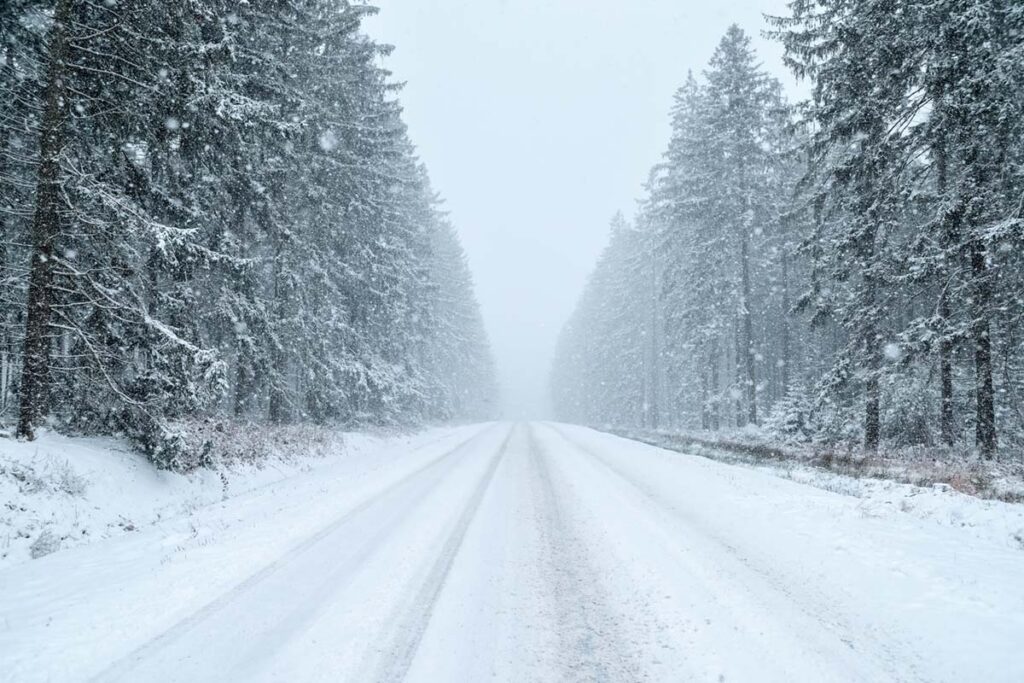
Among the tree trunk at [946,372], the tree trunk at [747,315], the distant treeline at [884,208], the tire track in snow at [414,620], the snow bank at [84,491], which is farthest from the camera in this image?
the tree trunk at [747,315]

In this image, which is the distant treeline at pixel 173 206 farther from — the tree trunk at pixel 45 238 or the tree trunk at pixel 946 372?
the tree trunk at pixel 946 372

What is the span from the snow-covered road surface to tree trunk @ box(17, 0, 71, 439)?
3287 millimetres

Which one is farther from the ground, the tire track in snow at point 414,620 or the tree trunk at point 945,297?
the tree trunk at point 945,297

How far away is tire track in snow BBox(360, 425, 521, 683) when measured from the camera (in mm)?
3494

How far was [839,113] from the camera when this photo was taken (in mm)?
15117

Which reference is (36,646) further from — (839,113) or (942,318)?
(839,113)

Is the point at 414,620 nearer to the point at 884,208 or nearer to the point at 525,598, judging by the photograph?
the point at 525,598

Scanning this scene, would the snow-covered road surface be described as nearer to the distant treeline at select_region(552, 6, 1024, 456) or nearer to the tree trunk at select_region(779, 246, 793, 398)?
the distant treeline at select_region(552, 6, 1024, 456)

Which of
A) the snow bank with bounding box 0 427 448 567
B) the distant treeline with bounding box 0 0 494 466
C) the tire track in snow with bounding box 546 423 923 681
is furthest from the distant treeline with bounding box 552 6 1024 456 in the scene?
the snow bank with bounding box 0 427 448 567

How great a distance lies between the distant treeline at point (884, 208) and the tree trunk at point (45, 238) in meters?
16.7

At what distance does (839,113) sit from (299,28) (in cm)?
1588

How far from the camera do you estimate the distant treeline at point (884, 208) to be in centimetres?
1159

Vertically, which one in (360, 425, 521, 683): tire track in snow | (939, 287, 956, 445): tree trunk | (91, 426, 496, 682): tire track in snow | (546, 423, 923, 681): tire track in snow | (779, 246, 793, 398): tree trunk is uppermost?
(779, 246, 793, 398): tree trunk

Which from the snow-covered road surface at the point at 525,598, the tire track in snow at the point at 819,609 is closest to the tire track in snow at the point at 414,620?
the snow-covered road surface at the point at 525,598
